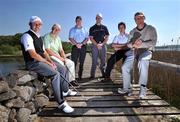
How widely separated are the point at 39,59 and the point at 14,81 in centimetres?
86

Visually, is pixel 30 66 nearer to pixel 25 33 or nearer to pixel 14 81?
pixel 25 33

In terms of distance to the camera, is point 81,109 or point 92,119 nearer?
point 92,119

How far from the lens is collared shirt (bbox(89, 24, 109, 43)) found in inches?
300

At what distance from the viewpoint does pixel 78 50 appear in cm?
755

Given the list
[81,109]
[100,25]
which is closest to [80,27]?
[100,25]

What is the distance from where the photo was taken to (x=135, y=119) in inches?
168

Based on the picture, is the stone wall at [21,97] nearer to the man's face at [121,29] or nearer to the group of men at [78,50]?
the group of men at [78,50]

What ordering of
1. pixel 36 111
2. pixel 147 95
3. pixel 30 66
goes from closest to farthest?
pixel 36 111 → pixel 30 66 → pixel 147 95

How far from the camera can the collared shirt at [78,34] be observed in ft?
24.5

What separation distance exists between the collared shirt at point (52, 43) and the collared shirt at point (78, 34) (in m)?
1.22

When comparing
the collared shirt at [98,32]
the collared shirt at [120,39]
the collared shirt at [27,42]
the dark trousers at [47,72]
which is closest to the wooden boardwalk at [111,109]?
the dark trousers at [47,72]

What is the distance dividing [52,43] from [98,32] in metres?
1.89

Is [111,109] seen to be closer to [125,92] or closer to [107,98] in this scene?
[107,98]

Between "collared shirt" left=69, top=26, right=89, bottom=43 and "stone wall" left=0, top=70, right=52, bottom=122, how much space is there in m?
2.65
